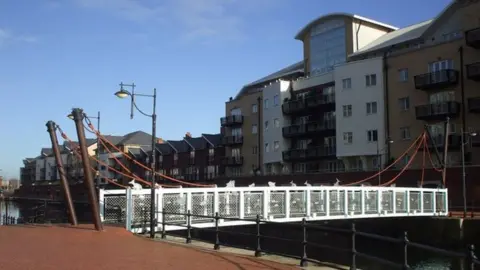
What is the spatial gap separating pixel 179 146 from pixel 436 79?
194 ft

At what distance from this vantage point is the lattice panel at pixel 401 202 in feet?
107

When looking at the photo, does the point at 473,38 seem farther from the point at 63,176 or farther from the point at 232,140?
the point at 232,140

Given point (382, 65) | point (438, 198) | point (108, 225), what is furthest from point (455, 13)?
point (108, 225)

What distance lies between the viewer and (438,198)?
35.7 metres

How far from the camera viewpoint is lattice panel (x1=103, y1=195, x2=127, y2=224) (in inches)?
821

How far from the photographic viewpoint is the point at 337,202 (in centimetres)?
2895

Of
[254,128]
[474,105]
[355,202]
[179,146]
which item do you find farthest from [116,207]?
[179,146]

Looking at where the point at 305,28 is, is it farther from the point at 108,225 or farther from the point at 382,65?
the point at 108,225

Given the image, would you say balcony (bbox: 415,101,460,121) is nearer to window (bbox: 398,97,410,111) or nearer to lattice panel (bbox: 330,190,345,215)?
window (bbox: 398,97,410,111)

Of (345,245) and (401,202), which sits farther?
(345,245)

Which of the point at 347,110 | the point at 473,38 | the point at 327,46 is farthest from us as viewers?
the point at 327,46

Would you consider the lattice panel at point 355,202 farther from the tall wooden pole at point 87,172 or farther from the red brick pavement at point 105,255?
the tall wooden pole at point 87,172

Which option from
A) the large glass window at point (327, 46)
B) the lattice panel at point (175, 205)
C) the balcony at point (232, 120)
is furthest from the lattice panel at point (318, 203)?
the balcony at point (232, 120)

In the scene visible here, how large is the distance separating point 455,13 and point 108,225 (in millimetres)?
44412
